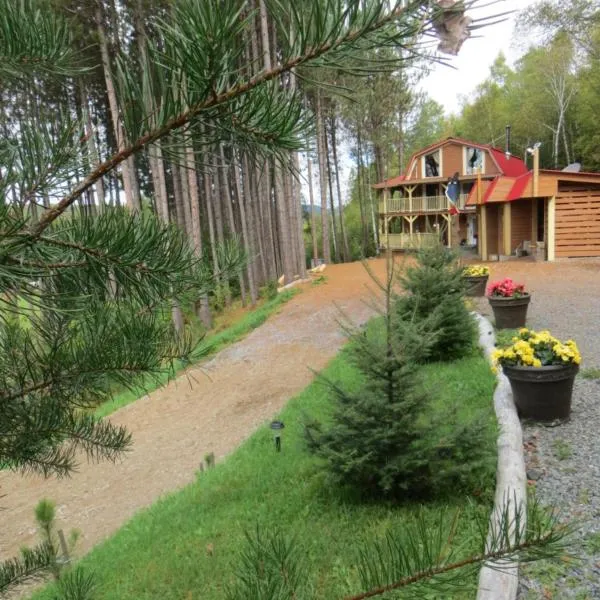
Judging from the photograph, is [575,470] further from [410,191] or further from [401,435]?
[410,191]

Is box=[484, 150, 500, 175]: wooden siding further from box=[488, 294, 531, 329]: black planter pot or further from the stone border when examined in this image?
the stone border

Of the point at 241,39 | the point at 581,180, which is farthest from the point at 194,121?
the point at 581,180

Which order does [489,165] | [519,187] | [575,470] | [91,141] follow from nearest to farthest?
[91,141], [575,470], [519,187], [489,165]

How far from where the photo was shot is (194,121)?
28.7 inches

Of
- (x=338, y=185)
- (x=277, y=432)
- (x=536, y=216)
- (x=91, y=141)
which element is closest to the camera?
(x=91, y=141)

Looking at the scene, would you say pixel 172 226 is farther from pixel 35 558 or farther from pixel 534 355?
pixel 534 355

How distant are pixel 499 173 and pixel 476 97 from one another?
2283 cm

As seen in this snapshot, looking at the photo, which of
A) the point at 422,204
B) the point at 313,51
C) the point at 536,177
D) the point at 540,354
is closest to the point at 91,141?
the point at 313,51

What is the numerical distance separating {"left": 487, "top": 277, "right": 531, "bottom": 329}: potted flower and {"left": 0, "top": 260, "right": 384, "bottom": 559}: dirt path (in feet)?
8.57

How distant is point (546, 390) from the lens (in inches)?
177

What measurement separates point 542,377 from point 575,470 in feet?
3.37

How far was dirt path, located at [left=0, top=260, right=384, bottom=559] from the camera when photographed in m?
6.46

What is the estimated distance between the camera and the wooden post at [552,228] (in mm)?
15227

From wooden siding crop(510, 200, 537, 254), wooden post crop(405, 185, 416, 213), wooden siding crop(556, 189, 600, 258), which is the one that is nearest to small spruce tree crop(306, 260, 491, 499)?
wooden siding crop(556, 189, 600, 258)
